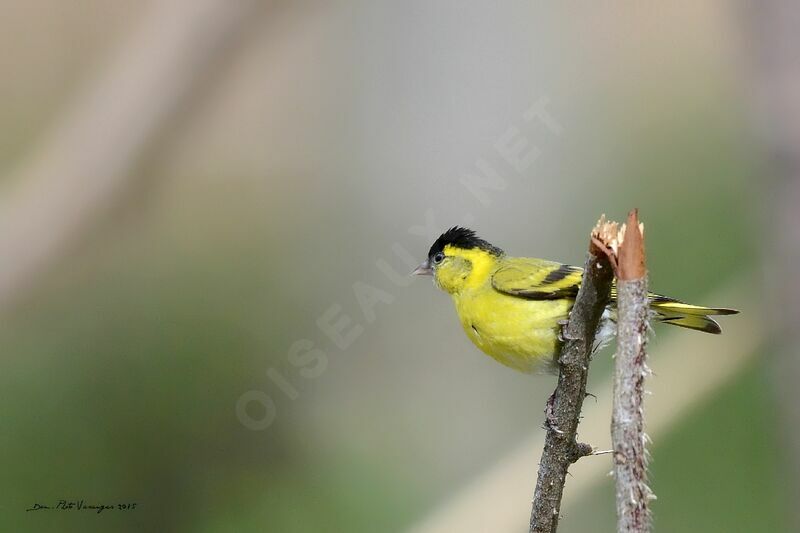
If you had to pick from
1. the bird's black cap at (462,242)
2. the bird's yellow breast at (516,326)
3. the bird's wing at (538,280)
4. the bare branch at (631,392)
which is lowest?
the bare branch at (631,392)

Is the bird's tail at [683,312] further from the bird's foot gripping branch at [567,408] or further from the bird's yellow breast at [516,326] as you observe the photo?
the bird's foot gripping branch at [567,408]

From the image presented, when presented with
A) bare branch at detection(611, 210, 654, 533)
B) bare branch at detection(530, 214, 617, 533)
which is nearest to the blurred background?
bare branch at detection(530, 214, 617, 533)

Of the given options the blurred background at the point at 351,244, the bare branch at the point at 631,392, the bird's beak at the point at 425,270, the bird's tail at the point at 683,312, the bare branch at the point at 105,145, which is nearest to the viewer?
the bare branch at the point at 631,392

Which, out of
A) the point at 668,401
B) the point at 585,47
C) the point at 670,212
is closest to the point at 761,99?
the point at 670,212

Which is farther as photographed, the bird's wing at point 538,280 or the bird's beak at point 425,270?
the bird's beak at point 425,270

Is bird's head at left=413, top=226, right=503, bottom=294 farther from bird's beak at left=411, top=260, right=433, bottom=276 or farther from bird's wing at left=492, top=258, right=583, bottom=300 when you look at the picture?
bird's wing at left=492, top=258, right=583, bottom=300

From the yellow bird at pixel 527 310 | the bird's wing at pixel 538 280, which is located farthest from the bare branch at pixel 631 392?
the bird's wing at pixel 538 280

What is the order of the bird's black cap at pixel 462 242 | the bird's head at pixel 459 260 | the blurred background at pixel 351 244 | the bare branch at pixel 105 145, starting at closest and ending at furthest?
the bird's head at pixel 459 260
the bird's black cap at pixel 462 242
the bare branch at pixel 105 145
the blurred background at pixel 351 244
